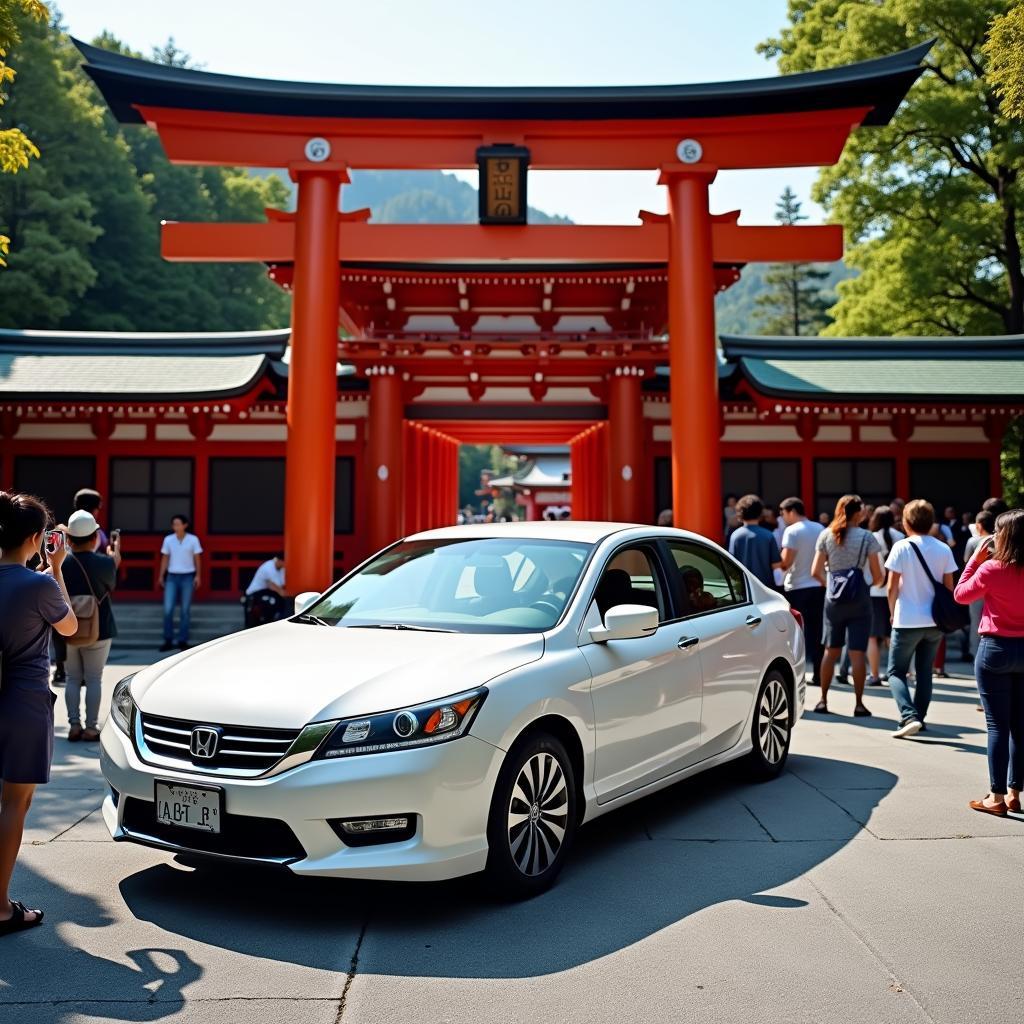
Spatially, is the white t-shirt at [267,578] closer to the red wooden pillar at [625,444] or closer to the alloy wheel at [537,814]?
the red wooden pillar at [625,444]

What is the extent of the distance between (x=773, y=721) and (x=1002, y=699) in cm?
134

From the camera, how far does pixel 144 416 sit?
17.5 meters

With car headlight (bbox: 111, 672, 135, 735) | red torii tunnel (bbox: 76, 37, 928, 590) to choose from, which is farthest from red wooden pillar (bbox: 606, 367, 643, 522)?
car headlight (bbox: 111, 672, 135, 735)

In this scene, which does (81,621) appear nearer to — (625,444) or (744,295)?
(625,444)

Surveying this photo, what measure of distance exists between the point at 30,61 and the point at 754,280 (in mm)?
172545

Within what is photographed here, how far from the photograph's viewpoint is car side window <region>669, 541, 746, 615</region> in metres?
5.50

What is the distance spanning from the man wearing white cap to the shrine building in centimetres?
472

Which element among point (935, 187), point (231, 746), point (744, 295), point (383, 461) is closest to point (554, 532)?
point (231, 746)

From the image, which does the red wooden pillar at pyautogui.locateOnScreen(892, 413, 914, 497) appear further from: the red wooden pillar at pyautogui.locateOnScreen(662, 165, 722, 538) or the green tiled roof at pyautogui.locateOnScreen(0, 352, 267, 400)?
the green tiled roof at pyautogui.locateOnScreen(0, 352, 267, 400)

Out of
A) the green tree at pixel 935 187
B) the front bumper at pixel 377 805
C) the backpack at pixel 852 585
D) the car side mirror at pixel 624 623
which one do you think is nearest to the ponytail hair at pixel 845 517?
the backpack at pixel 852 585

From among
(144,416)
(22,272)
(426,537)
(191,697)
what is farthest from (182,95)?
(22,272)

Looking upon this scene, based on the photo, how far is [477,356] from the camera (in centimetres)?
1706

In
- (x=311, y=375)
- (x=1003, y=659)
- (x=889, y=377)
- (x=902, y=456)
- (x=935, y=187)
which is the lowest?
(x=1003, y=659)

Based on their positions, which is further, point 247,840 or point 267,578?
point 267,578
